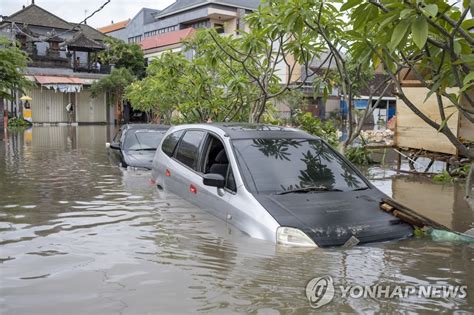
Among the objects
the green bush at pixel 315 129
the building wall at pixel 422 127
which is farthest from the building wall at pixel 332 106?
the building wall at pixel 422 127

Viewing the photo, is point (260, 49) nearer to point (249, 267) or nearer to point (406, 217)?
point (406, 217)

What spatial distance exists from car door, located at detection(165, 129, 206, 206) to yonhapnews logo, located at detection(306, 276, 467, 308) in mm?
2520

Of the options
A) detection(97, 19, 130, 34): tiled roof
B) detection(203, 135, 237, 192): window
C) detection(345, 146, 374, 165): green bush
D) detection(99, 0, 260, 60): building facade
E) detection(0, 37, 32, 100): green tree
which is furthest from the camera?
detection(97, 19, 130, 34): tiled roof

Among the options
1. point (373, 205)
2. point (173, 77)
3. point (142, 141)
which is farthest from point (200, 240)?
point (173, 77)

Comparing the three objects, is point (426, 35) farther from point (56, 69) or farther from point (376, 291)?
point (56, 69)

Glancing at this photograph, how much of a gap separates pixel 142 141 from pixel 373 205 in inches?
315

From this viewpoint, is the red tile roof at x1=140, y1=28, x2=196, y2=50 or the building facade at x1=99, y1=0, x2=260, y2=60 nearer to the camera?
the red tile roof at x1=140, y1=28, x2=196, y2=50

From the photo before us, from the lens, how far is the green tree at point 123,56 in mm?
41438

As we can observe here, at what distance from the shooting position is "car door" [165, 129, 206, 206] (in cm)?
633

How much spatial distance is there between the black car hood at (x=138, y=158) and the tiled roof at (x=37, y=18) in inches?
1349

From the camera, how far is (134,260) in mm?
4625

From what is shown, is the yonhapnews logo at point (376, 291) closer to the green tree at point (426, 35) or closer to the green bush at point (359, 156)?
the green tree at point (426, 35)

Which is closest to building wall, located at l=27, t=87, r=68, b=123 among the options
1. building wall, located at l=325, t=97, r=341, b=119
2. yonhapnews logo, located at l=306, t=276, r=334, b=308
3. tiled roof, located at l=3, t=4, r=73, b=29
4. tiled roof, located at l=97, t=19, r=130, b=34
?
tiled roof, located at l=3, t=4, r=73, b=29

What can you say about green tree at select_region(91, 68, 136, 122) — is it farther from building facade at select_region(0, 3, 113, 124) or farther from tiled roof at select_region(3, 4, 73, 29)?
tiled roof at select_region(3, 4, 73, 29)
